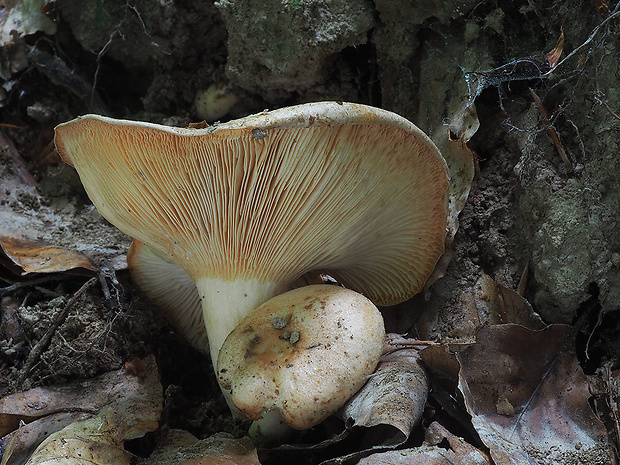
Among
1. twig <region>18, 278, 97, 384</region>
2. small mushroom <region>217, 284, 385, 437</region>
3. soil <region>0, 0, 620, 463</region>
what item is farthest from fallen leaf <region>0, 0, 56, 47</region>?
small mushroom <region>217, 284, 385, 437</region>

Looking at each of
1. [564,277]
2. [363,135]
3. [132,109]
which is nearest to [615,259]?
[564,277]

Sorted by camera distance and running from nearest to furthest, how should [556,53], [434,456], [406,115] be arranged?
[434,456] < [556,53] < [406,115]

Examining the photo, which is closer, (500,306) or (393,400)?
(393,400)

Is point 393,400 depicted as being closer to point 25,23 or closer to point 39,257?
point 39,257

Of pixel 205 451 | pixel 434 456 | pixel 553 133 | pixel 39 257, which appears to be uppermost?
pixel 553 133

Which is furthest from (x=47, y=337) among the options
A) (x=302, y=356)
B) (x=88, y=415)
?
(x=302, y=356)

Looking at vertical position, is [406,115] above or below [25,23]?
below

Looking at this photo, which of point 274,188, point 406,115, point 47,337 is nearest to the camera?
point 274,188

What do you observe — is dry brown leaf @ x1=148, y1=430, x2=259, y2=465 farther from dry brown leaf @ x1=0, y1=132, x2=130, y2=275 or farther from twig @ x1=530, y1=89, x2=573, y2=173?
twig @ x1=530, y1=89, x2=573, y2=173
